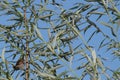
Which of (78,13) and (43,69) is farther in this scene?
(43,69)

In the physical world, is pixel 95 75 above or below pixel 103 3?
below

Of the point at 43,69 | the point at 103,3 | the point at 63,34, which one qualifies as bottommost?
the point at 43,69

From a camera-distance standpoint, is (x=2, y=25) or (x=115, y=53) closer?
(x=115, y=53)

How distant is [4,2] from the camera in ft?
13.3

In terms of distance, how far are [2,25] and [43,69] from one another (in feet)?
1.91

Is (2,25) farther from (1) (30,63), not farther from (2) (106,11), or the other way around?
(2) (106,11)

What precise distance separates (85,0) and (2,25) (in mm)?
910

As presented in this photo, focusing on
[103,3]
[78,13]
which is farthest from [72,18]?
[103,3]

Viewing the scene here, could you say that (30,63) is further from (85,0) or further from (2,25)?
(85,0)

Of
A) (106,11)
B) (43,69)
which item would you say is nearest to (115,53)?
(106,11)

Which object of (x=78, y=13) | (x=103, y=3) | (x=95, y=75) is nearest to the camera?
(x=95, y=75)

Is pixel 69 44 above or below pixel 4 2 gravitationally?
below

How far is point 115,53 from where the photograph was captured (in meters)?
3.52

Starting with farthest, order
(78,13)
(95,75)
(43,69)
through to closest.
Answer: (43,69), (78,13), (95,75)
